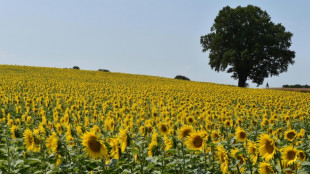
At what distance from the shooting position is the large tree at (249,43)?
159 feet

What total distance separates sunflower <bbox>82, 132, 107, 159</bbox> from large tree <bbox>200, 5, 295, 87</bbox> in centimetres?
4476

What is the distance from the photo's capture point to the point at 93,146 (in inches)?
165

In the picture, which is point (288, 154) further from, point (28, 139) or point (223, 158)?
point (28, 139)

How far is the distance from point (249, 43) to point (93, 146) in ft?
159

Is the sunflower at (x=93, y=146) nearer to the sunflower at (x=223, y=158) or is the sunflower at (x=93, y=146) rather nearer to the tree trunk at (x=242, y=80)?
the sunflower at (x=223, y=158)

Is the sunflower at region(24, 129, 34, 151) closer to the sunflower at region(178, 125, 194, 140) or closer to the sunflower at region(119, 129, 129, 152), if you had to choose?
the sunflower at region(119, 129, 129, 152)

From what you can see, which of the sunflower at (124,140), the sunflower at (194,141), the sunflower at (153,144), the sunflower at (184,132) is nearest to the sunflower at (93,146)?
the sunflower at (124,140)

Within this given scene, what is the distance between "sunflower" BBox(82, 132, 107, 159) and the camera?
4.14 meters

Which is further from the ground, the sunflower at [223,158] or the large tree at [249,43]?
the large tree at [249,43]

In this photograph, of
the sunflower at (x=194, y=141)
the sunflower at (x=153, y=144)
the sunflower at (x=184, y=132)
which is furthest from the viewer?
the sunflower at (x=184, y=132)

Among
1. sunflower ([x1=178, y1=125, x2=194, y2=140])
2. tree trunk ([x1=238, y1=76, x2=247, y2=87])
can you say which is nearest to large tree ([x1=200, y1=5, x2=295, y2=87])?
tree trunk ([x1=238, y1=76, x2=247, y2=87])

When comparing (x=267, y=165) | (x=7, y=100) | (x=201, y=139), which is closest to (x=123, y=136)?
(x=201, y=139)

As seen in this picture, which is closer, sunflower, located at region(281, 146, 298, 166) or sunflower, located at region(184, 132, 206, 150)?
sunflower, located at region(281, 146, 298, 166)

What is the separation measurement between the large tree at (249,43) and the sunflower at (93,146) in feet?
147
